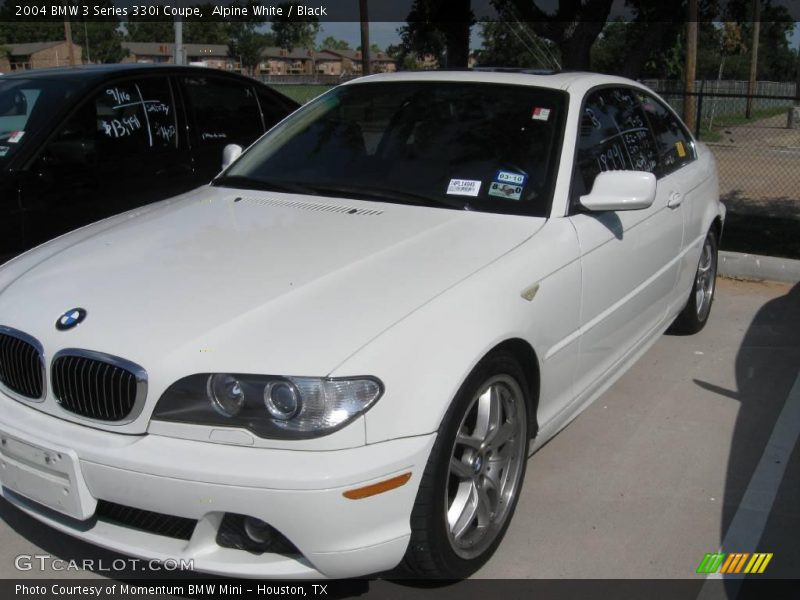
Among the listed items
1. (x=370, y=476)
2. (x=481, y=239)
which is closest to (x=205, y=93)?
(x=481, y=239)

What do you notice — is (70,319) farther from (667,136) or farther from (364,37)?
(364,37)

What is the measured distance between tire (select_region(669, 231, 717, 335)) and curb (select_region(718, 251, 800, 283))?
142cm

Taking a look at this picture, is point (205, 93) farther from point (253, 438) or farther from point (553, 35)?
point (553, 35)

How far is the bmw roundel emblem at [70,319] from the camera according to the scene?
106 inches

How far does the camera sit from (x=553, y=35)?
35.4ft

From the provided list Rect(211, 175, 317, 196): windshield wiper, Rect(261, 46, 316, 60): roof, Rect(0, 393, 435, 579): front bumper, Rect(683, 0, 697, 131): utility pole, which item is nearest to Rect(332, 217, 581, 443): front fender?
Rect(0, 393, 435, 579): front bumper

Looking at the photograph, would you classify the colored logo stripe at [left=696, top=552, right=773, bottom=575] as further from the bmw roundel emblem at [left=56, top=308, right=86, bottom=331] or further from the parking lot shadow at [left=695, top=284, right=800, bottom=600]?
the bmw roundel emblem at [left=56, top=308, right=86, bottom=331]

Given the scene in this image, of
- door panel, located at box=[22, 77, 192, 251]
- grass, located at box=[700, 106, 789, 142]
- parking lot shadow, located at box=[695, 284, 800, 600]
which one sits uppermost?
door panel, located at box=[22, 77, 192, 251]

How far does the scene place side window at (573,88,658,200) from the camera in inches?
150

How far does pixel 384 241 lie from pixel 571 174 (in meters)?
0.94

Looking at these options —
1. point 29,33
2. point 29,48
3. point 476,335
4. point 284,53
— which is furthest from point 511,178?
point 284,53

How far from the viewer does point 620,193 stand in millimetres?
3498

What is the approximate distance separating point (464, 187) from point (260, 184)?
1.01 meters

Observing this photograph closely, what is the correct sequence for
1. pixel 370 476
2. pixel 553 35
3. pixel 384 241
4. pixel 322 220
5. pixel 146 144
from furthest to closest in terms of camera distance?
pixel 553 35 < pixel 146 144 < pixel 322 220 < pixel 384 241 < pixel 370 476
